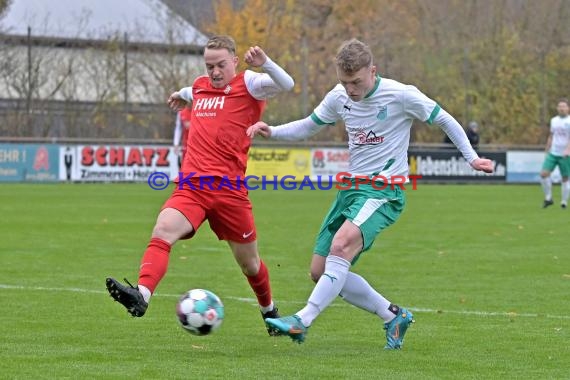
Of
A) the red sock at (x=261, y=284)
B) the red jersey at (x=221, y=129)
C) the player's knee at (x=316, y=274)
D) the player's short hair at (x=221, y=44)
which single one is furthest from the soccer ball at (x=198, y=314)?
the player's short hair at (x=221, y=44)

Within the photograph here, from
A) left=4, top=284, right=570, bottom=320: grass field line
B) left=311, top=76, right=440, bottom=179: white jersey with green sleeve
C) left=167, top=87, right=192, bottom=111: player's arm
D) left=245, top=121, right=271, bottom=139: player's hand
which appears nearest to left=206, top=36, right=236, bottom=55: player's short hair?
left=167, top=87, right=192, bottom=111: player's arm

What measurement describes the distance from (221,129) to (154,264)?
1.06 meters

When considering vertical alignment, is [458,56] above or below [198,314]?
below

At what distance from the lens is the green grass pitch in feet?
21.9

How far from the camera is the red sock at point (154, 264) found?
23.5 feet

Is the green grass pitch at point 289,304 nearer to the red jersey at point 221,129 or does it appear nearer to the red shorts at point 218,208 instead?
the red shorts at point 218,208

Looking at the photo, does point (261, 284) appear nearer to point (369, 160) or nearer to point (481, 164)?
point (369, 160)

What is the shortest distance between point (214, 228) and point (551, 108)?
126 feet

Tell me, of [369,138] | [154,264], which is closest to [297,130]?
[369,138]

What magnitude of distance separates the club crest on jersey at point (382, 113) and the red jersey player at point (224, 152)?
0.63 meters

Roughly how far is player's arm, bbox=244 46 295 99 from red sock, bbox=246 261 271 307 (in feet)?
3.70

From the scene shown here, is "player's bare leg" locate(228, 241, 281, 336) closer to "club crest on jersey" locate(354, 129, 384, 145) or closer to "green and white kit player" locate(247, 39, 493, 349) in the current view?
"green and white kit player" locate(247, 39, 493, 349)

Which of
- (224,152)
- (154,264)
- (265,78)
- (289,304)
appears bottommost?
(289,304)

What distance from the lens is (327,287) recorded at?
281 inches
